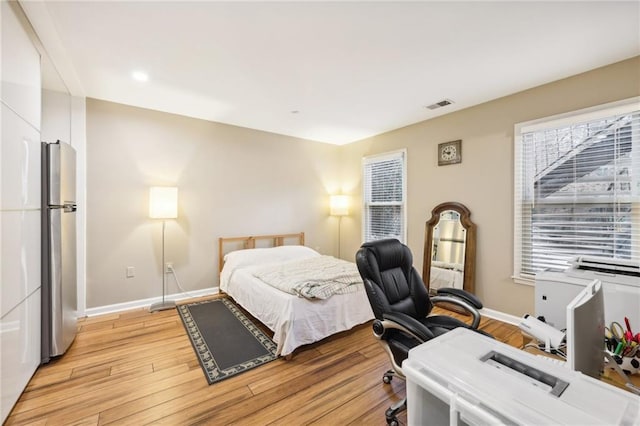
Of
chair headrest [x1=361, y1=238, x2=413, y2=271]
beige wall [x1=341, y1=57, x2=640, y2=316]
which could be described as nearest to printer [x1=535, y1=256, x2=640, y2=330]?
chair headrest [x1=361, y1=238, x2=413, y2=271]

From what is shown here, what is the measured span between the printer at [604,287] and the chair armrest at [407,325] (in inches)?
26.2

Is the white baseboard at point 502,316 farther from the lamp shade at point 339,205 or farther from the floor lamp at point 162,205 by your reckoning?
the floor lamp at point 162,205

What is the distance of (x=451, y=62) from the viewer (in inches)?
93.9

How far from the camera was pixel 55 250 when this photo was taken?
2.19 m

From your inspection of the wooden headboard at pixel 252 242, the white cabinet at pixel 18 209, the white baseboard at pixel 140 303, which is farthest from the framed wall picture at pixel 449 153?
the white cabinet at pixel 18 209

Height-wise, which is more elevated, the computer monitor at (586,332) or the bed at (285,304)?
the computer monitor at (586,332)

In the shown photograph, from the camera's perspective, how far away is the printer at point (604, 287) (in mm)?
1325

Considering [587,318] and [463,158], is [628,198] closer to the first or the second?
[463,158]

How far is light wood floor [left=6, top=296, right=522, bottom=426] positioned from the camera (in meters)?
1.69

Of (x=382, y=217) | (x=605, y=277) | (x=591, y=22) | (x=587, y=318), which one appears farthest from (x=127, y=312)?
(x=591, y=22)

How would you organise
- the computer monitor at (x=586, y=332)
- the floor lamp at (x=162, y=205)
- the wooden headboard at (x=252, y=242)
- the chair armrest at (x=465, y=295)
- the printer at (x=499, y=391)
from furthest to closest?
the wooden headboard at (x=252, y=242) → the floor lamp at (x=162, y=205) → the chair armrest at (x=465, y=295) → the computer monitor at (x=586, y=332) → the printer at (x=499, y=391)

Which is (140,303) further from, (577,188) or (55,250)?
(577,188)

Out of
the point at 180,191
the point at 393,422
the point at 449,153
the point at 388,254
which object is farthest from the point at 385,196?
the point at 393,422

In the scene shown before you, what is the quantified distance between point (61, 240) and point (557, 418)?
10.4 ft
